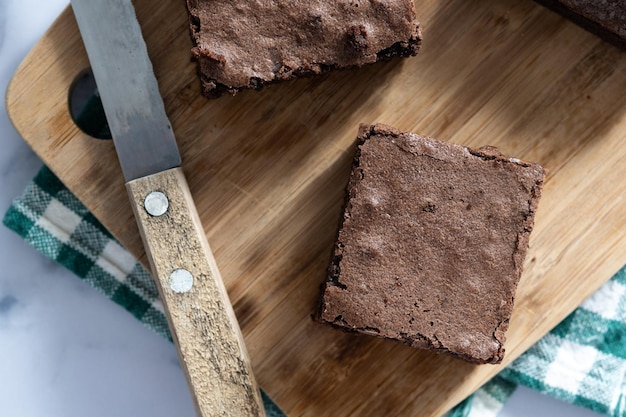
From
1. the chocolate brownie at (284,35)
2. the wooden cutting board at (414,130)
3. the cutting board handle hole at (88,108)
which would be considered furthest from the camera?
the cutting board handle hole at (88,108)

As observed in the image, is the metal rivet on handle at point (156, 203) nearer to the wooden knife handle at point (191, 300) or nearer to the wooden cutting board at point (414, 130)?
the wooden knife handle at point (191, 300)

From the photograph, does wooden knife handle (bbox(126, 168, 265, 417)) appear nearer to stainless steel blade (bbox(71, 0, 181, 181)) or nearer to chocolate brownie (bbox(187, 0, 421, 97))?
stainless steel blade (bbox(71, 0, 181, 181))

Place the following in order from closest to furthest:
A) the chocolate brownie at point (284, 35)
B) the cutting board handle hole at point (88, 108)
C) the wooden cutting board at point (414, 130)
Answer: the chocolate brownie at point (284, 35) → the wooden cutting board at point (414, 130) → the cutting board handle hole at point (88, 108)

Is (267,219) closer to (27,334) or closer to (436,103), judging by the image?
(436,103)

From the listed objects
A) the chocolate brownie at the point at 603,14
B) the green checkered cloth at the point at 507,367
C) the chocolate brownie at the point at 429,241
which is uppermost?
the chocolate brownie at the point at 603,14

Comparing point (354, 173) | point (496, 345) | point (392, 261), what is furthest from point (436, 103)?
point (496, 345)

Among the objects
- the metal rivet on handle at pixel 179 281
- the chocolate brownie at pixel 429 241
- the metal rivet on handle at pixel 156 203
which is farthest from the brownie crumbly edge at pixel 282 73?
the metal rivet on handle at pixel 179 281
